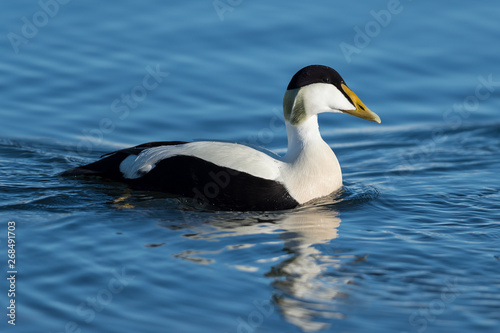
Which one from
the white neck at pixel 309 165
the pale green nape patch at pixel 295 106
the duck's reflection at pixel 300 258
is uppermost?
the pale green nape patch at pixel 295 106

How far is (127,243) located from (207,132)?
10.3 feet

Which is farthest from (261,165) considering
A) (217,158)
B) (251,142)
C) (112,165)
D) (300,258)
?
(251,142)

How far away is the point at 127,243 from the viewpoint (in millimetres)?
6098

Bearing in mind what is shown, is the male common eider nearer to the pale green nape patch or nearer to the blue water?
the pale green nape patch

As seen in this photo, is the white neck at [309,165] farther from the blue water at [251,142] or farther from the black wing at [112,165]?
the black wing at [112,165]

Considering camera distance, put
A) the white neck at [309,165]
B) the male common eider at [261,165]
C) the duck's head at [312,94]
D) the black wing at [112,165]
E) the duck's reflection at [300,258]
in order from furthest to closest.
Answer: the black wing at [112,165] → the duck's head at [312,94] → the white neck at [309,165] → the male common eider at [261,165] → the duck's reflection at [300,258]

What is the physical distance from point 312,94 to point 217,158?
958 mm

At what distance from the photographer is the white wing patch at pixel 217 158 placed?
6.86 metres

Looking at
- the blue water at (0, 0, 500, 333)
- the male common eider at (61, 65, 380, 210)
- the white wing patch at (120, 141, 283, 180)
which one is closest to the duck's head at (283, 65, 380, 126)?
the male common eider at (61, 65, 380, 210)

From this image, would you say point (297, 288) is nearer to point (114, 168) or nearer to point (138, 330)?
point (138, 330)

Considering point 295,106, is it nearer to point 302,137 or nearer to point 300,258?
point 302,137

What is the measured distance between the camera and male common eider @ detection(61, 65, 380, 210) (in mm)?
6832

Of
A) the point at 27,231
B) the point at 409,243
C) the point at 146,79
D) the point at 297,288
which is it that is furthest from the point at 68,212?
the point at 146,79

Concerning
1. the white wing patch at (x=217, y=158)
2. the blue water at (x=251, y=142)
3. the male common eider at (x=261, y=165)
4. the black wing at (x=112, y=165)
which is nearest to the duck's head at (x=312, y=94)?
the male common eider at (x=261, y=165)
